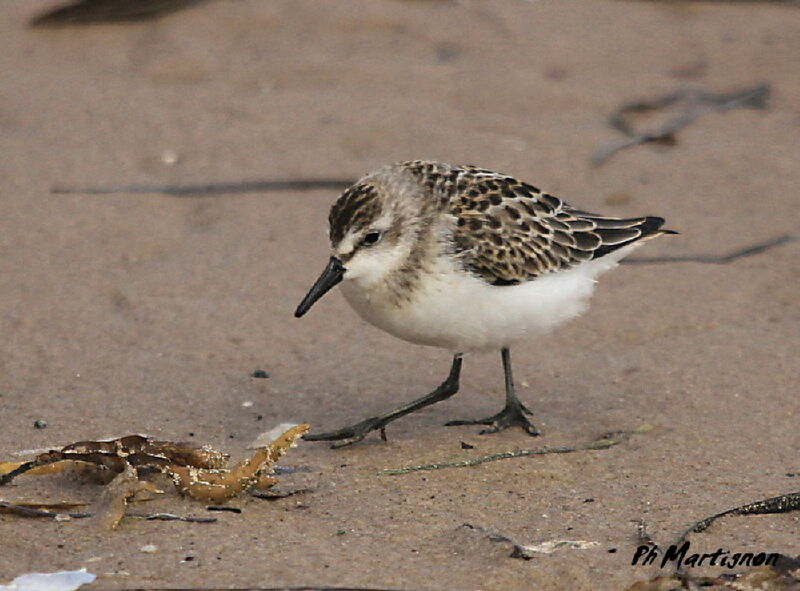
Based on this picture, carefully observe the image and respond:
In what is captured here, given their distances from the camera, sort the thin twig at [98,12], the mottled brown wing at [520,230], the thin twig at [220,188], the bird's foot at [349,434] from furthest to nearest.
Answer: the thin twig at [98,12] → the thin twig at [220,188] → the bird's foot at [349,434] → the mottled brown wing at [520,230]

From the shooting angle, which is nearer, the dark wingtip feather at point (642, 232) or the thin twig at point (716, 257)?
the dark wingtip feather at point (642, 232)

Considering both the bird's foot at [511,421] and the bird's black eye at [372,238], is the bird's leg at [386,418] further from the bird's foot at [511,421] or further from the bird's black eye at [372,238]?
the bird's black eye at [372,238]

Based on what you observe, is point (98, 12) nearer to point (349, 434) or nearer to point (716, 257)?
point (716, 257)

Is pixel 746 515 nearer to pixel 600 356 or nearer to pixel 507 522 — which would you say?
pixel 507 522

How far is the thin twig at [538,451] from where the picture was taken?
606 cm

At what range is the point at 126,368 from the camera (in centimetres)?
711

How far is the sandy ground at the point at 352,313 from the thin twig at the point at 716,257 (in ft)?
0.22

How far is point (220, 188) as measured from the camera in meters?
9.36

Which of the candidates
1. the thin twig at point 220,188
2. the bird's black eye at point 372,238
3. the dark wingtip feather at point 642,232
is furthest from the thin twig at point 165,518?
the thin twig at point 220,188

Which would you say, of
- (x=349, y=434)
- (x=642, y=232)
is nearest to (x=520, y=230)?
(x=642, y=232)

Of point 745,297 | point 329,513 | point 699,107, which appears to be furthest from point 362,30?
point 329,513

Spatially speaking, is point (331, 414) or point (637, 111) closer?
point (331, 414)

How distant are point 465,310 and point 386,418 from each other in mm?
818

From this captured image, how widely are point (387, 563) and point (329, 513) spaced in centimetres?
60
